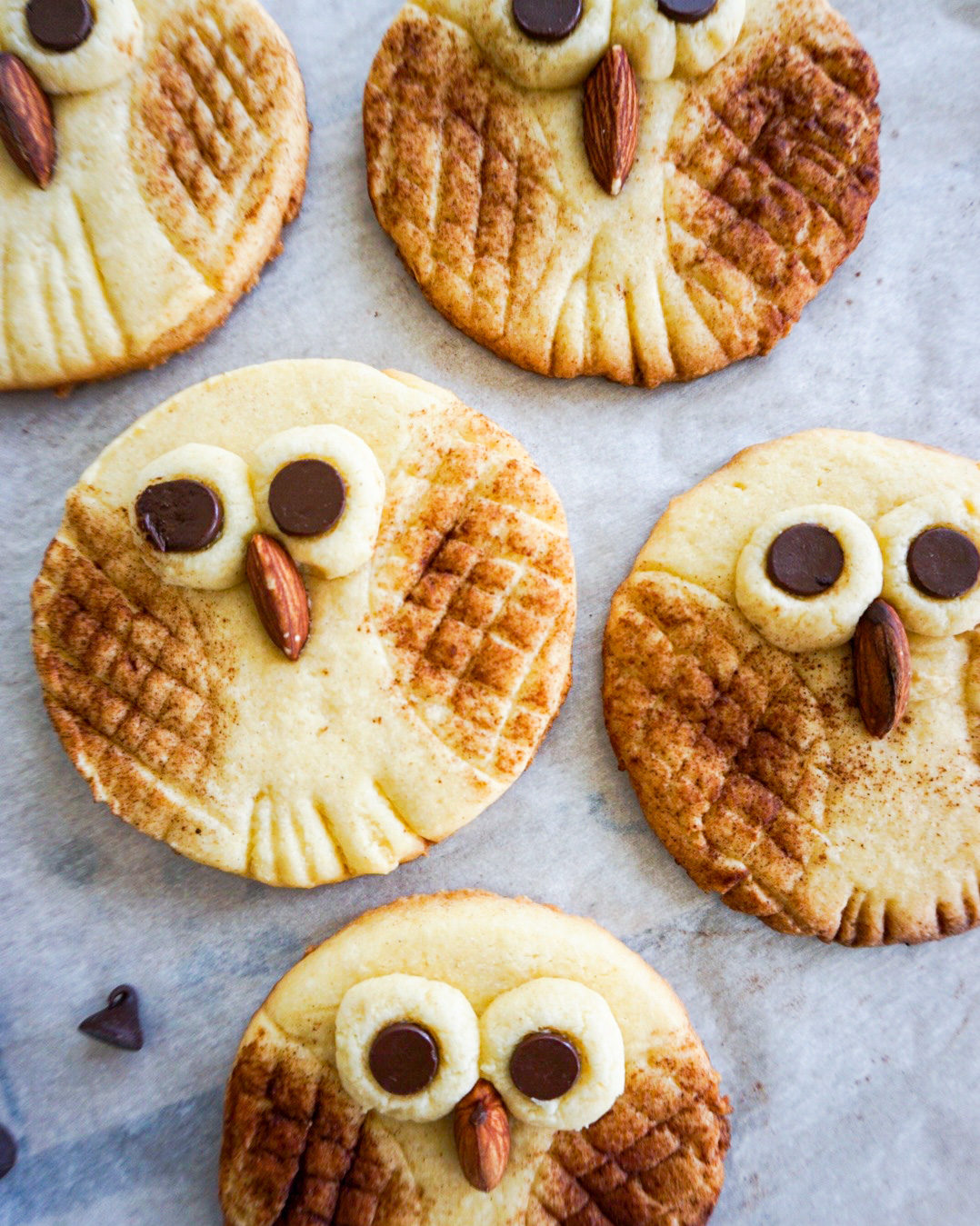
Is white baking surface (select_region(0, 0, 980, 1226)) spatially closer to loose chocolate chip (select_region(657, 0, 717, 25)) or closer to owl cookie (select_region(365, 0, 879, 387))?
owl cookie (select_region(365, 0, 879, 387))

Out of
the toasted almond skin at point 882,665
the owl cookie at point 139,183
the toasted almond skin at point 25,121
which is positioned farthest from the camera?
the owl cookie at point 139,183

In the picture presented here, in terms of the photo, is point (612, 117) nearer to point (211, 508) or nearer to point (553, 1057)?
point (211, 508)

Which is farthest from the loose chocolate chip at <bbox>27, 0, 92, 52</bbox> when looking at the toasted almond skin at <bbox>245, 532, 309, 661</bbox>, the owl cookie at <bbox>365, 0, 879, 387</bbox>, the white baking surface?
the toasted almond skin at <bbox>245, 532, 309, 661</bbox>

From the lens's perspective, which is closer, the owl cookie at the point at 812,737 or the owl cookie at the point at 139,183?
the owl cookie at the point at 812,737

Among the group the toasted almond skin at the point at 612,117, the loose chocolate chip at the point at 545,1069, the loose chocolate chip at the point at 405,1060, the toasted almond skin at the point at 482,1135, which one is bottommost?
the toasted almond skin at the point at 482,1135

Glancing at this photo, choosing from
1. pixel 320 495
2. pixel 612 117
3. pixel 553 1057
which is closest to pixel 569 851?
pixel 553 1057

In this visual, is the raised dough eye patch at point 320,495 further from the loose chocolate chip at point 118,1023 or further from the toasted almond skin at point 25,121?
the loose chocolate chip at point 118,1023

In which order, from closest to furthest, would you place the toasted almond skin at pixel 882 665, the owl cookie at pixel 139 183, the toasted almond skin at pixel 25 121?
the toasted almond skin at pixel 882 665
the toasted almond skin at pixel 25 121
the owl cookie at pixel 139 183

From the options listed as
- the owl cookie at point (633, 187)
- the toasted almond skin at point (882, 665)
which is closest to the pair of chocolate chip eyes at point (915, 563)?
the toasted almond skin at point (882, 665)
